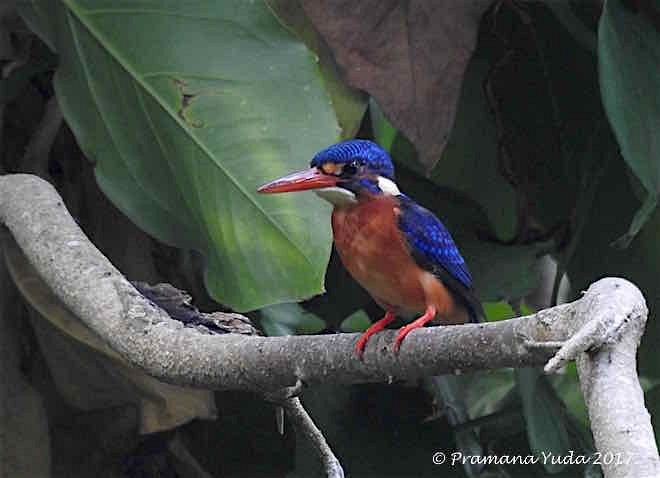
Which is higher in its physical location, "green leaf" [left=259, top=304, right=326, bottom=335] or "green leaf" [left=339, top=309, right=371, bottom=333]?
"green leaf" [left=259, top=304, right=326, bottom=335]

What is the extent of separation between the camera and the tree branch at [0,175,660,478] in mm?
1008

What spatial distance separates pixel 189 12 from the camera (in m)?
1.96

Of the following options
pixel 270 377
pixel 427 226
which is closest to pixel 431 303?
pixel 427 226

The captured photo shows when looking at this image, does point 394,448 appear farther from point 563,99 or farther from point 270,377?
point 270,377

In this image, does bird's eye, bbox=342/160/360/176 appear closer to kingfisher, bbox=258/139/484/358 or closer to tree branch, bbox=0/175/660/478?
kingfisher, bbox=258/139/484/358

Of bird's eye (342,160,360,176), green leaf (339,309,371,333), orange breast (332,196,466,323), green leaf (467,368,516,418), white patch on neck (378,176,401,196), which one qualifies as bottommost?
green leaf (467,368,516,418)

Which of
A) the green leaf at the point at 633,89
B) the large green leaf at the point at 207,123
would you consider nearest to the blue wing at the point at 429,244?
the large green leaf at the point at 207,123

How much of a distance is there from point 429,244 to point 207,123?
0.40 meters

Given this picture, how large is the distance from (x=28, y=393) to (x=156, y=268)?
0.34 metres

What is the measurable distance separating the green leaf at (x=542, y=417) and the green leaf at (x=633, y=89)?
310 mm

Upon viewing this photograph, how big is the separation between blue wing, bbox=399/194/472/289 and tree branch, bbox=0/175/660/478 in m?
0.33

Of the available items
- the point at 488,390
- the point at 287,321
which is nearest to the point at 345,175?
the point at 287,321

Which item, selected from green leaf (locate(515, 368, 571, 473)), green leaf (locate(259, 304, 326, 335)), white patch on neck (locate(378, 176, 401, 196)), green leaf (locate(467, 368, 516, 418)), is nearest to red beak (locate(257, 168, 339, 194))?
white patch on neck (locate(378, 176, 401, 196))

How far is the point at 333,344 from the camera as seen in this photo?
135 cm
